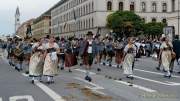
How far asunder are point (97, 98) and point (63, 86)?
4034mm

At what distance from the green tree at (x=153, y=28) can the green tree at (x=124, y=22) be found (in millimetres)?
1426

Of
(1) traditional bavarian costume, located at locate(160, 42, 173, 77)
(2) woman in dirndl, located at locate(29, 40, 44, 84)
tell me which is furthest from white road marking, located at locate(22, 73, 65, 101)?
(1) traditional bavarian costume, located at locate(160, 42, 173, 77)

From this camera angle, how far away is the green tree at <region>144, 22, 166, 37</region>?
108 metres

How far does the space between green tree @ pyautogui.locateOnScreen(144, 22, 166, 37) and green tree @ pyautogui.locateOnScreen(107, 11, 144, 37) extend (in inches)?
56.2

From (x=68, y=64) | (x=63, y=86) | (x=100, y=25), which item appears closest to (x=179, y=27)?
(x=100, y=25)

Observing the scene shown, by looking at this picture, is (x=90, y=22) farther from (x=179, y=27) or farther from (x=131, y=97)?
(x=131, y=97)

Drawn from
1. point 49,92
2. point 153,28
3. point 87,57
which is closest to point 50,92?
point 49,92

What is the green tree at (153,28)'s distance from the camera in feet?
355

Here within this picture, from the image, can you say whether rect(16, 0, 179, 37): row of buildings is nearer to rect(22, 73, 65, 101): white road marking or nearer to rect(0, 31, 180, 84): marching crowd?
rect(0, 31, 180, 84): marching crowd

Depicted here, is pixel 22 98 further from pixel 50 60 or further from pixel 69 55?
pixel 69 55

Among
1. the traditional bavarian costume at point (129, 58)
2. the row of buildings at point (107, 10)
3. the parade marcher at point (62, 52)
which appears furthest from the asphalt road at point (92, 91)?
the row of buildings at point (107, 10)

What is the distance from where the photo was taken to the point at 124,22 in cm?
11100

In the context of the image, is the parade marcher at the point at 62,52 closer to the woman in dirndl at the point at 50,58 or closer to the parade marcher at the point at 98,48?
the parade marcher at the point at 98,48

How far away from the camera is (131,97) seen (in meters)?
15.2
